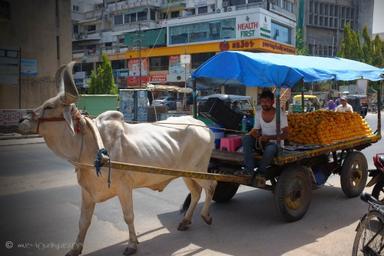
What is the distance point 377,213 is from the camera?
12.9 ft

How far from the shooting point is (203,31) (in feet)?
147

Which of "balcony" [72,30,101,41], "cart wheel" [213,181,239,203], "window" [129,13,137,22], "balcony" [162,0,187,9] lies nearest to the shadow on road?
"cart wheel" [213,181,239,203]

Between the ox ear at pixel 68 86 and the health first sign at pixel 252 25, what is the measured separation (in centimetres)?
3849

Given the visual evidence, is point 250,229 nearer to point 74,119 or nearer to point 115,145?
point 115,145

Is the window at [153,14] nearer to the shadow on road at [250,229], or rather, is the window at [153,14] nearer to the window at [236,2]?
the window at [236,2]

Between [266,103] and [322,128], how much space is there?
4.00 feet

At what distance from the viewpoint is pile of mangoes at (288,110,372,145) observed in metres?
6.59

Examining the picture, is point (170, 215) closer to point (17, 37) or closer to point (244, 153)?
point (244, 153)

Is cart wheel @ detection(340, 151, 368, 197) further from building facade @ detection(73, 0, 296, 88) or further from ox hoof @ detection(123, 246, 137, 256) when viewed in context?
building facade @ detection(73, 0, 296, 88)

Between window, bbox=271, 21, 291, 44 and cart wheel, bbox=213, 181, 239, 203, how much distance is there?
3939 centimetres

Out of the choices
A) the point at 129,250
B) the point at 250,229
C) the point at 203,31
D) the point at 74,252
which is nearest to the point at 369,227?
the point at 250,229

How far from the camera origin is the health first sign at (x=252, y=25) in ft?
134

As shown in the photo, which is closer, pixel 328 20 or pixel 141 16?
pixel 141 16

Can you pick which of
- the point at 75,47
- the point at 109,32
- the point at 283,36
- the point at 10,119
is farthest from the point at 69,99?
Answer: the point at 75,47
